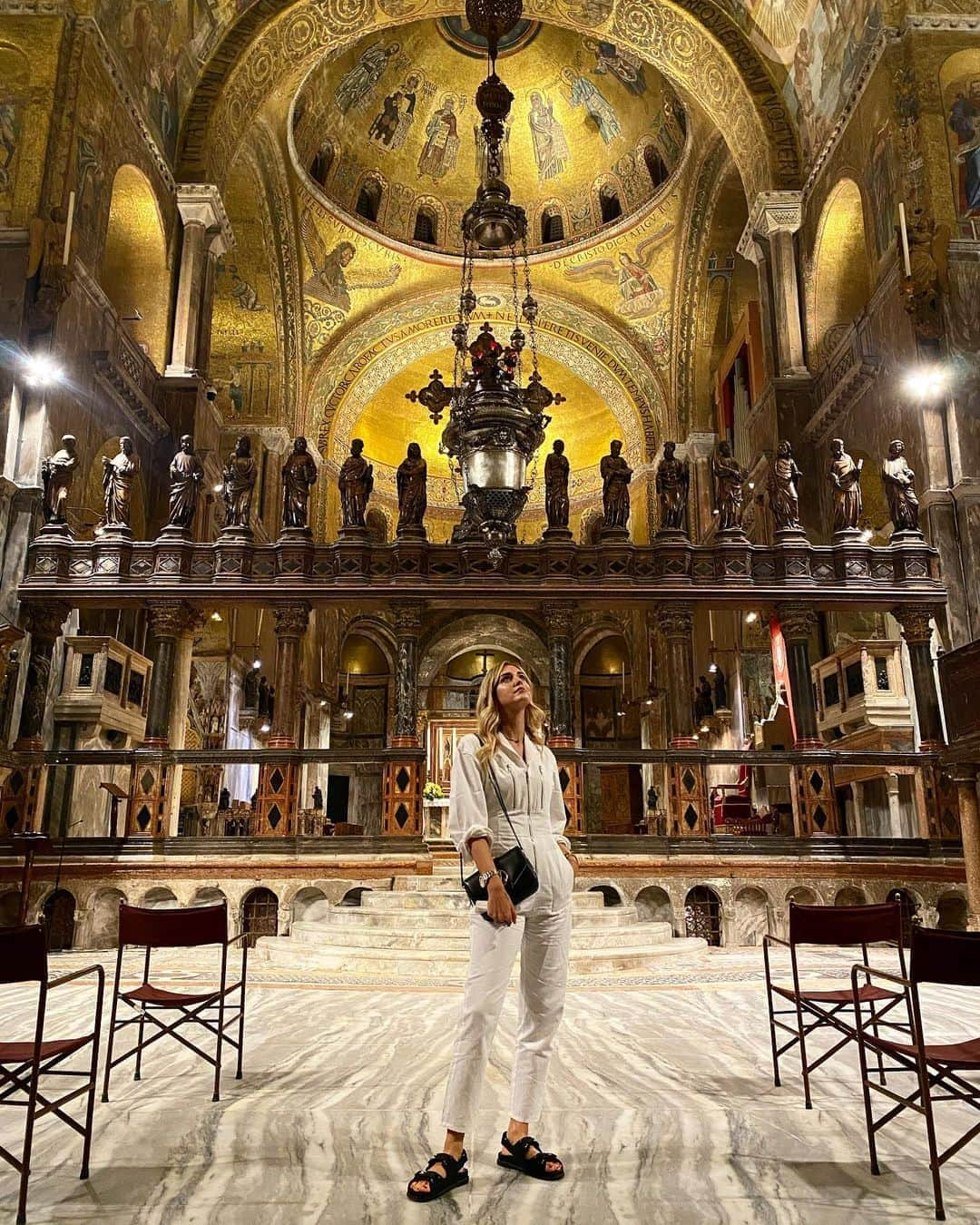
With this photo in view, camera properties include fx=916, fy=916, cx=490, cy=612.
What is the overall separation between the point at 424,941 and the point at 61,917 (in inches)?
154

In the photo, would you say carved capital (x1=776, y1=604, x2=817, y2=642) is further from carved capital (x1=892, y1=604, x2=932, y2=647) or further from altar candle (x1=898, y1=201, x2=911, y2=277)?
altar candle (x1=898, y1=201, x2=911, y2=277)

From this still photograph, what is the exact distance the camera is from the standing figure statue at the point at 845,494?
31.0 ft

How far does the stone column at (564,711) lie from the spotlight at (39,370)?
19.9 feet

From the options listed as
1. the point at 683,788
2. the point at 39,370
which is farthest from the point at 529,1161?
the point at 39,370

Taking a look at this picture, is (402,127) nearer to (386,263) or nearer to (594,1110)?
(386,263)

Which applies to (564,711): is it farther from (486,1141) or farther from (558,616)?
(486,1141)

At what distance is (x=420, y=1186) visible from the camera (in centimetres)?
262

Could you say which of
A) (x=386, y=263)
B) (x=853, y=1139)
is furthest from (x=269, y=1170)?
(x=386, y=263)

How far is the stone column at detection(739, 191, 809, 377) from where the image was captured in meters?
14.6

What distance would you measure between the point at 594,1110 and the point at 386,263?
71.3ft

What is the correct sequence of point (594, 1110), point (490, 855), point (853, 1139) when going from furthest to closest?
1. point (594, 1110)
2. point (853, 1139)
3. point (490, 855)

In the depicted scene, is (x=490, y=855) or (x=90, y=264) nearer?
(x=490, y=855)

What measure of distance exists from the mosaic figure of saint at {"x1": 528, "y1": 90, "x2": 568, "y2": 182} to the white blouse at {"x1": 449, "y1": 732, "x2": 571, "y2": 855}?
864 inches

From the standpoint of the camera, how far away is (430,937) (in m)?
7.39
